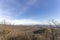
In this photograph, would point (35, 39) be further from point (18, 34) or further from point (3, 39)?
point (3, 39)

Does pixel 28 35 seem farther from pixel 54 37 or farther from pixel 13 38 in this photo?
pixel 54 37

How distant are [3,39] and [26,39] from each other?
196 cm

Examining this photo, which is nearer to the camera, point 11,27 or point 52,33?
point 52,33

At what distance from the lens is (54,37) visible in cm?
1169

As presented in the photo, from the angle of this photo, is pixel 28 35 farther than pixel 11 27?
No

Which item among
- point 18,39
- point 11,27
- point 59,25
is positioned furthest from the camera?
point 11,27

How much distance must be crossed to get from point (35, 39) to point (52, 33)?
1.45 m

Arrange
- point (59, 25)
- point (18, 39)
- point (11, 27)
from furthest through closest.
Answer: point (11, 27) → point (59, 25) → point (18, 39)

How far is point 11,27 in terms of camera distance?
627 inches

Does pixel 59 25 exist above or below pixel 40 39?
above

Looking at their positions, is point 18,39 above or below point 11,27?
below

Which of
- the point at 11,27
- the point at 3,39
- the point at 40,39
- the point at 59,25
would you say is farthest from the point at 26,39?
the point at 11,27

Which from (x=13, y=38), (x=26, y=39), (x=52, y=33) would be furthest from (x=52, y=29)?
(x=13, y=38)

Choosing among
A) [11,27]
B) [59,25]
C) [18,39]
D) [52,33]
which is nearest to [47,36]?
[52,33]
